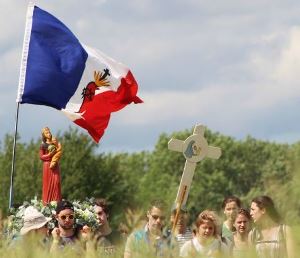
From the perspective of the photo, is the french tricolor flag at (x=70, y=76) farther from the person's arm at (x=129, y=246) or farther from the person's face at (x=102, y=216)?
the person's arm at (x=129, y=246)

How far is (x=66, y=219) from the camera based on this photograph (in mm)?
10023

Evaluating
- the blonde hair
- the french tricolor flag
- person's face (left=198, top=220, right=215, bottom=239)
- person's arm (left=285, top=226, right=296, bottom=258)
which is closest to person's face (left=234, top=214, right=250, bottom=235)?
the blonde hair

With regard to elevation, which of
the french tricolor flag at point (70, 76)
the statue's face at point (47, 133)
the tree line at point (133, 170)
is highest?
the tree line at point (133, 170)

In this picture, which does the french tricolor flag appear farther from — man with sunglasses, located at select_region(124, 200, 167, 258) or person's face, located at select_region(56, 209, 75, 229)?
man with sunglasses, located at select_region(124, 200, 167, 258)

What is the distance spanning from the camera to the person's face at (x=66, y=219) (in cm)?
996

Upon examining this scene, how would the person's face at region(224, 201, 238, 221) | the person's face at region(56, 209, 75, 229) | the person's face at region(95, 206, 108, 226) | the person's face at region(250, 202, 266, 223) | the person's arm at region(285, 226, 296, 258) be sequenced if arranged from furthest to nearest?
the person's face at region(95, 206, 108, 226)
the person's face at region(224, 201, 238, 221)
the person's face at region(56, 209, 75, 229)
the person's face at region(250, 202, 266, 223)
the person's arm at region(285, 226, 296, 258)

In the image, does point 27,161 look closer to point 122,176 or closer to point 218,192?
point 122,176

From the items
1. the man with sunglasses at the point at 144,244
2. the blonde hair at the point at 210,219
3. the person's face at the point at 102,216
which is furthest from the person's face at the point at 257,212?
the person's face at the point at 102,216

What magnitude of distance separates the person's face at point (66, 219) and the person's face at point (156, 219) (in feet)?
4.06

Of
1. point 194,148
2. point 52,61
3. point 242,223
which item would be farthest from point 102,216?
point 52,61

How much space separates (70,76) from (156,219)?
14394mm

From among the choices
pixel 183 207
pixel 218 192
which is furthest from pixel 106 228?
pixel 218 192

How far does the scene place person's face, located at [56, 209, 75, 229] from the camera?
392 inches

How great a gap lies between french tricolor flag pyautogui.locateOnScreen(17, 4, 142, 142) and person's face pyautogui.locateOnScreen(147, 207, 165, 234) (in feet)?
39.1
